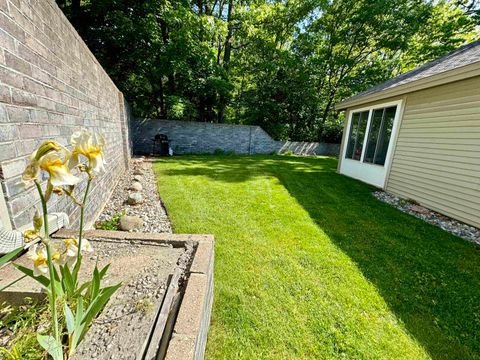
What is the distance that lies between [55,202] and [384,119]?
6.94 metres

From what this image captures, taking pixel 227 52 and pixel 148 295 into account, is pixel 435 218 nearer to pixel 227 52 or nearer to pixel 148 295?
pixel 148 295

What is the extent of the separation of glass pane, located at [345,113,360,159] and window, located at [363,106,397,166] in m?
0.84

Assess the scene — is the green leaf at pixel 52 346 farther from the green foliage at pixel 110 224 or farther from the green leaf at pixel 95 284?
the green foliage at pixel 110 224

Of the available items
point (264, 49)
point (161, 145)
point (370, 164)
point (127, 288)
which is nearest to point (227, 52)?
point (264, 49)

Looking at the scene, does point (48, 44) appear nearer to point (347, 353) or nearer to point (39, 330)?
point (39, 330)

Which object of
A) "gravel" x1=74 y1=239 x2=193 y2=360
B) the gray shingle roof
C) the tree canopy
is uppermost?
the tree canopy

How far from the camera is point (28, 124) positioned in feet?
5.01

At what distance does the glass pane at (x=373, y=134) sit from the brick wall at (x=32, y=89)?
668cm

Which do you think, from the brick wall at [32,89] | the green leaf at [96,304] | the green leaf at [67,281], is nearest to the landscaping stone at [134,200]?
the brick wall at [32,89]

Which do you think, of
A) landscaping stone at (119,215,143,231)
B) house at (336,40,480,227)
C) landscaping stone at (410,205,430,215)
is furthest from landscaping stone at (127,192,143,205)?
house at (336,40,480,227)

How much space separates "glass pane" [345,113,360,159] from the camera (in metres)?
7.13

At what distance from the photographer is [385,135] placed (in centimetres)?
571

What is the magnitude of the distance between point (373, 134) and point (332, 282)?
17.8 feet

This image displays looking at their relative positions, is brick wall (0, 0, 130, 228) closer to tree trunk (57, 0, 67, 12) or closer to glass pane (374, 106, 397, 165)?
glass pane (374, 106, 397, 165)
